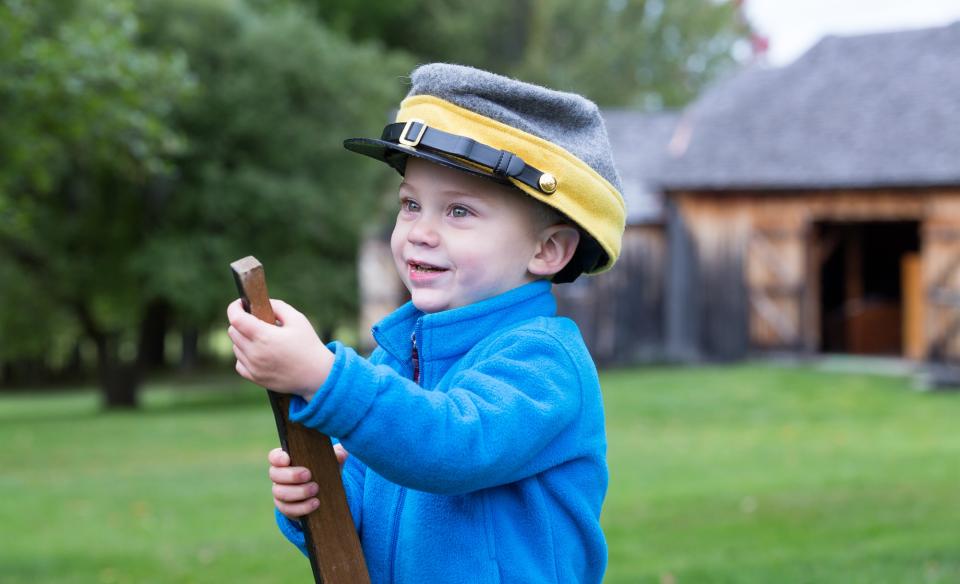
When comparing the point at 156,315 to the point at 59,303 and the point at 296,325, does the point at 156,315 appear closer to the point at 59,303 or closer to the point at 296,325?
the point at 59,303

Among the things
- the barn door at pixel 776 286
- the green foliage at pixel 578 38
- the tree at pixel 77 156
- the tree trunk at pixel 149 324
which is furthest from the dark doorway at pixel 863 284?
the tree at pixel 77 156

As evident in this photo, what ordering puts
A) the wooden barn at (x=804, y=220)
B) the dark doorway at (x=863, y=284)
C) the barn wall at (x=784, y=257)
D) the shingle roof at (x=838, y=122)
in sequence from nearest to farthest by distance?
the barn wall at (x=784, y=257), the wooden barn at (x=804, y=220), the shingle roof at (x=838, y=122), the dark doorway at (x=863, y=284)

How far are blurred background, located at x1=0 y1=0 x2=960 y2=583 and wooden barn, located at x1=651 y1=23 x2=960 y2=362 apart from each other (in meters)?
0.05

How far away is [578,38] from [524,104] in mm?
40369

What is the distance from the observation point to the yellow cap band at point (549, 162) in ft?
6.80

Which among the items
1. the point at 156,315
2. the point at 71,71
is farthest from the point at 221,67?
the point at 71,71

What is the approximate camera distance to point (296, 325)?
1.78 meters

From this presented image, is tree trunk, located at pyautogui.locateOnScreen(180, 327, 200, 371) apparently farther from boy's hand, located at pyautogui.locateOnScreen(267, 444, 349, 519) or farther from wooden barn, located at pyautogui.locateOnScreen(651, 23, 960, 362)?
boy's hand, located at pyautogui.locateOnScreen(267, 444, 349, 519)

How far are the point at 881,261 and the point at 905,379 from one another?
663 centimetres

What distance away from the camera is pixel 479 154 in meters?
2.03

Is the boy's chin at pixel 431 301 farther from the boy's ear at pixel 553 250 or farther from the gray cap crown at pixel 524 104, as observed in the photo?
the gray cap crown at pixel 524 104

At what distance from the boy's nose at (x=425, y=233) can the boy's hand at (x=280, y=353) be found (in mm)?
392

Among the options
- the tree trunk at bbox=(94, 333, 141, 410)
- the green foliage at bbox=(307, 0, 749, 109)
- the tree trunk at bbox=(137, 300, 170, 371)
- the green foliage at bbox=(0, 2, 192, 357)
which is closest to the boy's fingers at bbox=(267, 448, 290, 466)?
the green foliage at bbox=(0, 2, 192, 357)

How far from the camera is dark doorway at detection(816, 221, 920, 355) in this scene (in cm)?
2409
